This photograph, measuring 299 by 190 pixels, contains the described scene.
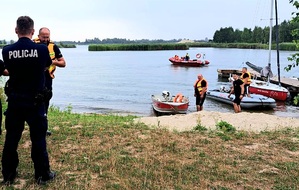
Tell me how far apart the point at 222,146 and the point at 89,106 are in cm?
1658

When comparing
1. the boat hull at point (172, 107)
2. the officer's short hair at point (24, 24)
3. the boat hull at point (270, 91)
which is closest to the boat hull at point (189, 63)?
the boat hull at point (270, 91)

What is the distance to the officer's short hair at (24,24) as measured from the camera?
12.4ft

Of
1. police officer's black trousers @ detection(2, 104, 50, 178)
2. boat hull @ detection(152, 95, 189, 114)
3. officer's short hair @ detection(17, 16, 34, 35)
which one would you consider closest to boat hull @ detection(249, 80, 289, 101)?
boat hull @ detection(152, 95, 189, 114)

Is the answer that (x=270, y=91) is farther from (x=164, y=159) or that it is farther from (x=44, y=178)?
(x=44, y=178)

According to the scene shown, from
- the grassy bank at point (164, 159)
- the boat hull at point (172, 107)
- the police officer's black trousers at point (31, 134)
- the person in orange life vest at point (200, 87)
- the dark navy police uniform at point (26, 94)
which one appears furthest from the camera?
the boat hull at point (172, 107)

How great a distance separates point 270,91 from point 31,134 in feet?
76.2

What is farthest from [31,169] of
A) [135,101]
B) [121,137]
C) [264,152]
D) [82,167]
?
[135,101]

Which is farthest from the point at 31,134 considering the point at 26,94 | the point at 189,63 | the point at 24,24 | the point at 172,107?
the point at 189,63

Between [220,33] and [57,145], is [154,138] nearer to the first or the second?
[57,145]

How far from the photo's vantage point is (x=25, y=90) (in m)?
3.86

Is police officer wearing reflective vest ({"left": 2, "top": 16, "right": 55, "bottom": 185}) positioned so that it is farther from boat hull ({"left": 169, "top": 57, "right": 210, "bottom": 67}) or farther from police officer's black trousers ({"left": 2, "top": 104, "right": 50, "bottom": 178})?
boat hull ({"left": 169, "top": 57, "right": 210, "bottom": 67})

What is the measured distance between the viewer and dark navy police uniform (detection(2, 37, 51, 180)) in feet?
12.4

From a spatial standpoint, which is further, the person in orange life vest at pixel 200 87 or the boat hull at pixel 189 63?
the boat hull at pixel 189 63

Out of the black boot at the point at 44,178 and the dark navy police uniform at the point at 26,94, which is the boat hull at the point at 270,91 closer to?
the black boot at the point at 44,178
